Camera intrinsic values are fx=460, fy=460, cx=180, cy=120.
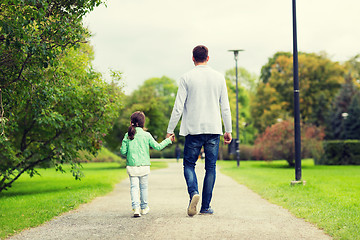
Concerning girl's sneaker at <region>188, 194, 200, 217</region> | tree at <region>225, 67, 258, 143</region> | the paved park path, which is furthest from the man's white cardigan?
tree at <region>225, 67, 258, 143</region>

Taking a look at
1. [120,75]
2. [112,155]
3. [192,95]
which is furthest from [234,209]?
[112,155]

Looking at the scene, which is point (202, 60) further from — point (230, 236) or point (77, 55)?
point (77, 55)

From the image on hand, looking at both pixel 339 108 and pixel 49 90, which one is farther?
pixel 339 108

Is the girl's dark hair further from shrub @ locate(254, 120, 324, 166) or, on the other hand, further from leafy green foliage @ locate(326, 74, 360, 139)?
leafy green foliage @ locate(326, 74, 360, 139)

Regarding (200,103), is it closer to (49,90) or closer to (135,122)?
(135,122)

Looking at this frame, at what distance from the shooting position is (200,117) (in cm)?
665

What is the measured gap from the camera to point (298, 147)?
13.4 meters

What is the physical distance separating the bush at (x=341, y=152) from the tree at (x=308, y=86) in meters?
15.6

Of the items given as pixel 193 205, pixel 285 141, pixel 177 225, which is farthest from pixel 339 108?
pixel 177 225

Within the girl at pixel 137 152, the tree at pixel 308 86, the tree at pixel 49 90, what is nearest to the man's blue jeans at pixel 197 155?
the girl at pixel 137 152

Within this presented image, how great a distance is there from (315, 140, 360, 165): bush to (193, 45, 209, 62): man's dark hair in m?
31.1

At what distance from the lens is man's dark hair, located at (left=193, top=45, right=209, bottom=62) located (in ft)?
22.6

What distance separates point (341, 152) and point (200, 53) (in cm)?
3235

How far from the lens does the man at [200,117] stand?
6660mm
